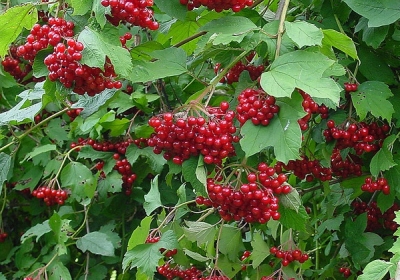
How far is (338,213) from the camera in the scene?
250 centimetres

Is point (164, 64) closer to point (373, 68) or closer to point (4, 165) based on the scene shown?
point (373, 68)

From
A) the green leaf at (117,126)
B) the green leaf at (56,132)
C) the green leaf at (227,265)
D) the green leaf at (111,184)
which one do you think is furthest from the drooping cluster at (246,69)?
the green leaf at (56,132)

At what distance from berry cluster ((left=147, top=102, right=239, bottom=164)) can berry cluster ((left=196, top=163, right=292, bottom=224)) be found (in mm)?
80

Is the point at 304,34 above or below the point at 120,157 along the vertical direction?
above

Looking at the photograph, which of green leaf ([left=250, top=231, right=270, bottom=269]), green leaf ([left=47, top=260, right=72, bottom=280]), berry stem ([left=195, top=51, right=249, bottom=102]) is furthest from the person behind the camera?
green leaf ([left=47, top=260, right=72, bottom=280])

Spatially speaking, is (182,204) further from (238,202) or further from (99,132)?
(99,132)

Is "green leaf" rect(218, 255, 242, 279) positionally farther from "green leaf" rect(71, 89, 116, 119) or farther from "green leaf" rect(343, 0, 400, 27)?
"green leaf" rect(343, 0, 400, 27)

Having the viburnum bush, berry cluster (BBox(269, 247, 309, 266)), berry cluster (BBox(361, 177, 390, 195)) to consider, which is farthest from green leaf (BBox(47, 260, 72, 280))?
berry cluster (BBox(361, 177, 390, 195))

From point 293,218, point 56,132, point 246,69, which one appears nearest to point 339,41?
point 246,69

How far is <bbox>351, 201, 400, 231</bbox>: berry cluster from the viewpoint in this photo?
7.49 ft

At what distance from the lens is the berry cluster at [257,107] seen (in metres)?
1.47

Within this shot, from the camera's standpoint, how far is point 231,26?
160cm

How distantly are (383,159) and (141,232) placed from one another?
0.82m

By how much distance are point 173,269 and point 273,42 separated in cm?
88
